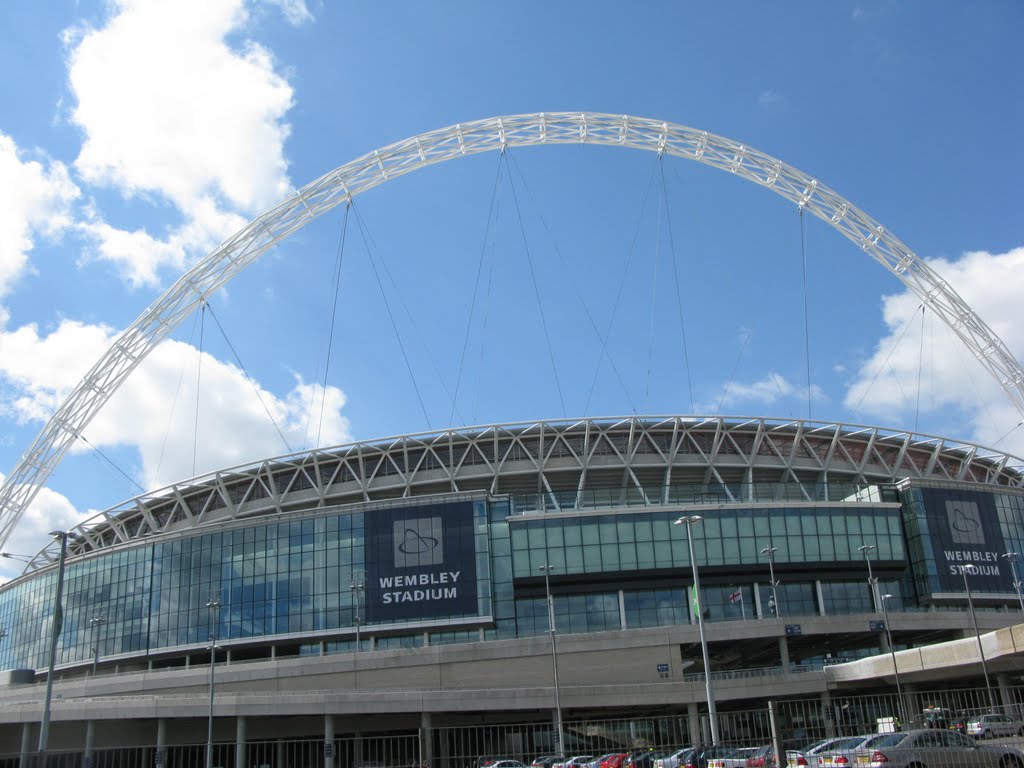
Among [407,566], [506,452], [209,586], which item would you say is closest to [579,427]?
[506,452]

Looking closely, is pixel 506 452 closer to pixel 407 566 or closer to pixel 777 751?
pixel 407 566

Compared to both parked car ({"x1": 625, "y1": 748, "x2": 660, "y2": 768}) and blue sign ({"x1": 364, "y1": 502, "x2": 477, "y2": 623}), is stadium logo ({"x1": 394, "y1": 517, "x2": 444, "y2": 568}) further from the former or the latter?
parked car ({"x1": 625, "y1": 748, "x2": 660, "y2": 768})

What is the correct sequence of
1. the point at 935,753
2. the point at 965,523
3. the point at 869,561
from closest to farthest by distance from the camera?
the point at 935,753 < the point at 869,561 < the point at 965,523

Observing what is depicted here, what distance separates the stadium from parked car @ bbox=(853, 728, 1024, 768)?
128 feet

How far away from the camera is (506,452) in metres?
92.4

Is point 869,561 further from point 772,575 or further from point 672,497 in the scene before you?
point 672,497

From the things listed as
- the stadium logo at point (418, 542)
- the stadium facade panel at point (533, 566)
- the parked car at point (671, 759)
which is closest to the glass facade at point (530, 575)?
the stadium facade panel at point (533, 566)

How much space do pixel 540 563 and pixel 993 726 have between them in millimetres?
55277

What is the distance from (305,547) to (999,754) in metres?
66.3

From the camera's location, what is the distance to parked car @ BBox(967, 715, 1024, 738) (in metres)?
23.3

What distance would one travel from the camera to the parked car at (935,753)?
21.2 metres

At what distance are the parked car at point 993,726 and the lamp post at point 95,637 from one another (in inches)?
3029

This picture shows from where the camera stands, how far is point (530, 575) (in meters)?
79.1

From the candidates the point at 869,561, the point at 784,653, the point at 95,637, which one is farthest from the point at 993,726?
the point at 95,637
